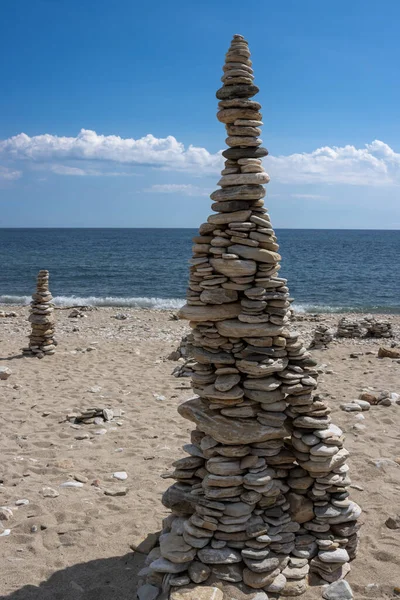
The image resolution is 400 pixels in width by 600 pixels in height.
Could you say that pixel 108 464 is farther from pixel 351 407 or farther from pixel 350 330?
pixel 350 330

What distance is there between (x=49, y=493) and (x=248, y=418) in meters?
3.35

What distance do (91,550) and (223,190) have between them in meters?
4.25

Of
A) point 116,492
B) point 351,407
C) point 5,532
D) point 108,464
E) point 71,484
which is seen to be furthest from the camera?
point 351,407

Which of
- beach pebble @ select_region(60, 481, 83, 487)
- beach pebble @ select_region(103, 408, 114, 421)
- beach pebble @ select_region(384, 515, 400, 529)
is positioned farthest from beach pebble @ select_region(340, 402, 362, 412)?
beach pebble @ select_region(60, 481, 83, 487)

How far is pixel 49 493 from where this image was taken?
23.0 feet

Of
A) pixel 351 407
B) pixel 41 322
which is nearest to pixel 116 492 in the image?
pixel 351 407

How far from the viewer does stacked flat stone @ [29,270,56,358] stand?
15836mm

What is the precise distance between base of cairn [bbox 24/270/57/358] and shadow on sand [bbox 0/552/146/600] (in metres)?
10.9

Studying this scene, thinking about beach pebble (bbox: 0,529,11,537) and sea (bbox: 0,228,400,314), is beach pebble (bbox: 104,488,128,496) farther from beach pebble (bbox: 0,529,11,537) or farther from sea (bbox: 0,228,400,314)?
sea (bbox: 0,228,400,314)

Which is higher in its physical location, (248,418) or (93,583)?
(248,418)

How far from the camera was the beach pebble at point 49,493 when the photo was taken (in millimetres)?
6981

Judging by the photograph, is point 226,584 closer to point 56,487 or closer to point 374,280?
point 56,487

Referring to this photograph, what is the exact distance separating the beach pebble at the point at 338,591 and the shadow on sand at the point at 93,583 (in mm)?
1853

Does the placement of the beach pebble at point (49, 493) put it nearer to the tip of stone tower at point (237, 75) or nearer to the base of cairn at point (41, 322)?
the tip of stone tower at point (237, 75)
